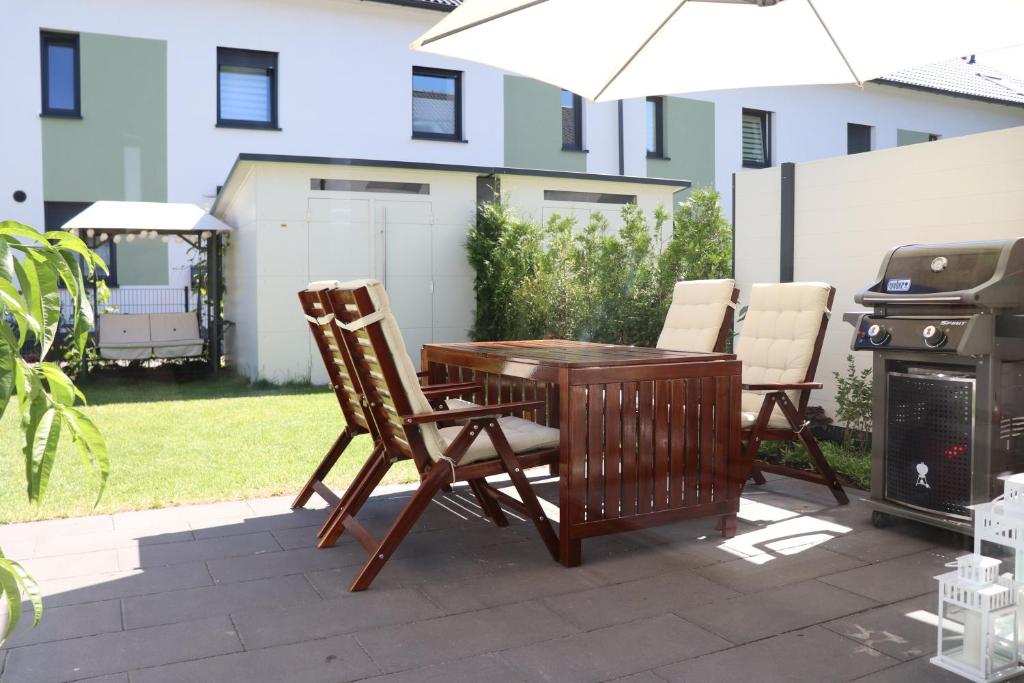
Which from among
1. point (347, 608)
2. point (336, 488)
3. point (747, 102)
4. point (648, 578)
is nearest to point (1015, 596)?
point (648, 578)

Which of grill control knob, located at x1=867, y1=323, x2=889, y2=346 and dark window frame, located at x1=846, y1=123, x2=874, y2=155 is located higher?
dark window frame, located at x1=846, y1=123, x2=874, y2=155

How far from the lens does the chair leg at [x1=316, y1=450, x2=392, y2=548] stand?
368 cm

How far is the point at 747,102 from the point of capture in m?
18.1

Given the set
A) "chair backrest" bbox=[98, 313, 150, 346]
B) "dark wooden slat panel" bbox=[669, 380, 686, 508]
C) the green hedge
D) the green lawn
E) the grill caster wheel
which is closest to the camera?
"dark wooden slat panel" bbox=[669, 380, 686, 508]

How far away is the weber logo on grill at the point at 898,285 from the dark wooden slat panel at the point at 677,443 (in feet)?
3.31

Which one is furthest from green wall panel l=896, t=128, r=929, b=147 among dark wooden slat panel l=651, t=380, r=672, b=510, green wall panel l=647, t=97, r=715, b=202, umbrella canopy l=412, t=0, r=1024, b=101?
dark wooden slat panel l=651, t=380, r=672, b=510

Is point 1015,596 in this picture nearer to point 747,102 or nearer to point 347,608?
point 347,608

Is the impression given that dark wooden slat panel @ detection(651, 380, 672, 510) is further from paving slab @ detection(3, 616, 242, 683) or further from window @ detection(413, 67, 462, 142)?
window @ detection(413, 67, 462, 142)

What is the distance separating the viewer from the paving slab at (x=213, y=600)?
2.92 metres

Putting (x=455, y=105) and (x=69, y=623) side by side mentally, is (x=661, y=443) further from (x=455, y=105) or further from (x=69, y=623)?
(x=455, y=105)

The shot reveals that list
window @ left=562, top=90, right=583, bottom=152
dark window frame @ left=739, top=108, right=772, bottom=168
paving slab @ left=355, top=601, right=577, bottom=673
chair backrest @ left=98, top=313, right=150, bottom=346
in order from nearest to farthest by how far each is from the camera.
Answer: paving slab @ left=355, top=601, right=577, bottom=673, chair backrest @ left=98, top=313, right=150, bottom=346, window @ left=562, top=90, right=583, bottom=152, dark window frame @ left=739, top=108, right=772, bottom=168

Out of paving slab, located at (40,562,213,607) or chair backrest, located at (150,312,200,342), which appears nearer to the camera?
paving slab, located at (40,562,213,607)

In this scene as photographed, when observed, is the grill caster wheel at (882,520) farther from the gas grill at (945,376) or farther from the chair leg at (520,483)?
the chair leg at (520,483)

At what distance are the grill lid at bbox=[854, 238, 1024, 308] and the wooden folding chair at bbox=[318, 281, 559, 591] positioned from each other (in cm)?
160
